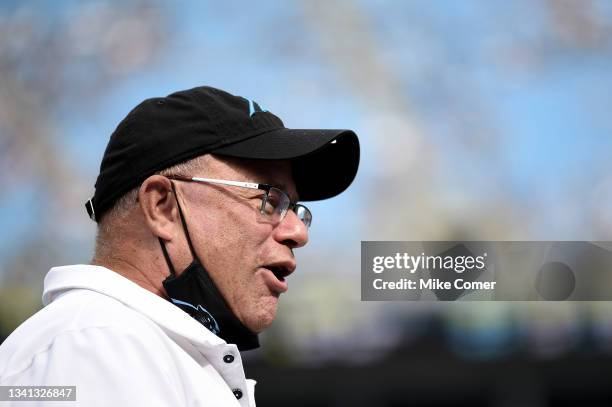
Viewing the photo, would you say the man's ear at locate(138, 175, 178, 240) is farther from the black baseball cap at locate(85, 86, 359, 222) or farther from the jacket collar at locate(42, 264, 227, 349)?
the jacket collar at locate(42, 264, 227, 349)

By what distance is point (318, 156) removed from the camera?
1.66 m

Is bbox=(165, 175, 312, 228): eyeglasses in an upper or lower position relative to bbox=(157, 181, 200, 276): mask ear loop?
upper

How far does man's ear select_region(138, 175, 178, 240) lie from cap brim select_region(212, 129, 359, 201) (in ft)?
0.57

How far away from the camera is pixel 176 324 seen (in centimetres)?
122

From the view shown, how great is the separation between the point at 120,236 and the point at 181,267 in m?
0.13

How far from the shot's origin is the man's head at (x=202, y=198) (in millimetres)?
1382

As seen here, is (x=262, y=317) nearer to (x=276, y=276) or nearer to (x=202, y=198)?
(x=276, y=276)

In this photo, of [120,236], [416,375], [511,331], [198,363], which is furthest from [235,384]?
[416,375]

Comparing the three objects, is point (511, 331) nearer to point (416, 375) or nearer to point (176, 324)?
point (416, 375)

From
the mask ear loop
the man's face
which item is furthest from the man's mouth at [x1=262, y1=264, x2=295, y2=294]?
the mask ear loop

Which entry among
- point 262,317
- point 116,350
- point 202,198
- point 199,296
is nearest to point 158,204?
point 202,198

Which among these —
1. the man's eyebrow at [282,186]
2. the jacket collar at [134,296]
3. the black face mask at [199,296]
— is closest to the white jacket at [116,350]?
the jacket collar at [134,296]

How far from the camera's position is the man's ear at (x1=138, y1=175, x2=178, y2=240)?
1.37 m

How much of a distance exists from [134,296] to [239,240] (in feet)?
0.85
